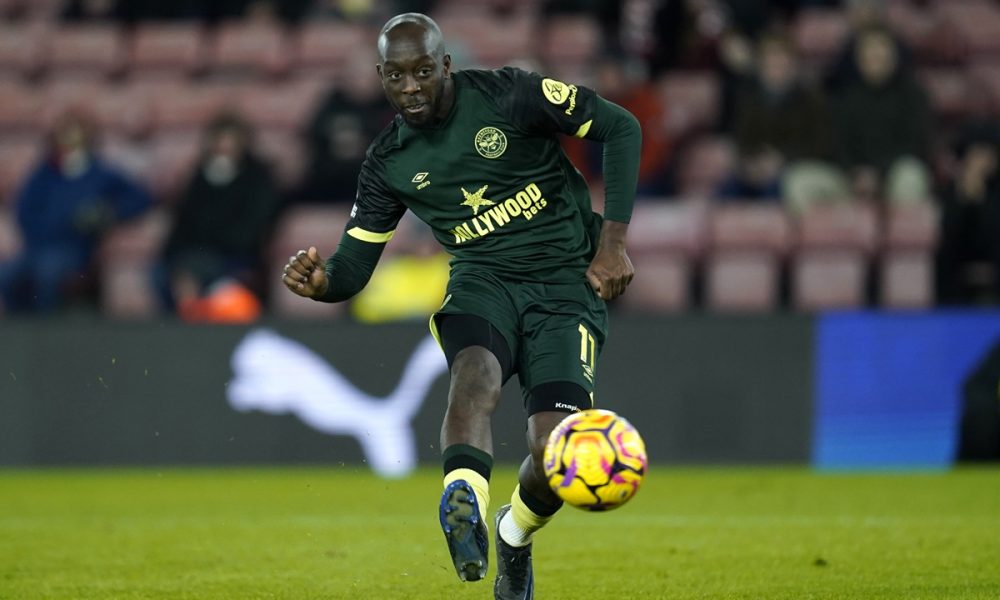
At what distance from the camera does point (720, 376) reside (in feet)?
35.8

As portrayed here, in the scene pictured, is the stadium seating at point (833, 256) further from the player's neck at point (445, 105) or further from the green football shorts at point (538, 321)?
the player's neck at point (445, 105)

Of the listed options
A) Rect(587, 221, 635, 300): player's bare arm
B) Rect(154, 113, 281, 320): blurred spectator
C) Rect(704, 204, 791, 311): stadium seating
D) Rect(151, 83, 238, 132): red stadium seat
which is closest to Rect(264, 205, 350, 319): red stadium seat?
Rect(154, 113, 281, 320): blurred spectator

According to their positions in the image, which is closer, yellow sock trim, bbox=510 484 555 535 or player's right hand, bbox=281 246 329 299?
player's right hand, bbox=281 246 329 299

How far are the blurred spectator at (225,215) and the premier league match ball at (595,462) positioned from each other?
7.69 metres

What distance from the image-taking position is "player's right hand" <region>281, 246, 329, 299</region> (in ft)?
17.6

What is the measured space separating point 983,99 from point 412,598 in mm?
9420

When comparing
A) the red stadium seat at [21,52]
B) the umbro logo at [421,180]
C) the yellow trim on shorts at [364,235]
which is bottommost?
the red stadium seat at [21,52]

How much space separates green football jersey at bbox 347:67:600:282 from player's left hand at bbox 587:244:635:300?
399 mm

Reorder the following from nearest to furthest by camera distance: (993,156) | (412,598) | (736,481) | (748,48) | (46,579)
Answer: (412,598) → (46,579) → (736,481) → (993,156) → (748,48)

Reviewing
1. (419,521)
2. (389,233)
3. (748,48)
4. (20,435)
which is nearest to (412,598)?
(389,233)

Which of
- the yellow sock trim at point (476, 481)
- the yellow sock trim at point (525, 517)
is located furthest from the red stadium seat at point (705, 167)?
the yellow sock trim at point (476, 481)

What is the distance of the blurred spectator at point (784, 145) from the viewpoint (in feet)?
40.6

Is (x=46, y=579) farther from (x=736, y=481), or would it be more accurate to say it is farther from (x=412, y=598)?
(x=736, y=481)

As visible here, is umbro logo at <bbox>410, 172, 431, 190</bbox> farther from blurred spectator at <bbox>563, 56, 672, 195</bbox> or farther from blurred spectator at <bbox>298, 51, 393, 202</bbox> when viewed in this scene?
blurred spectator at <bbox>298, 51, 393, 202</bbox>
